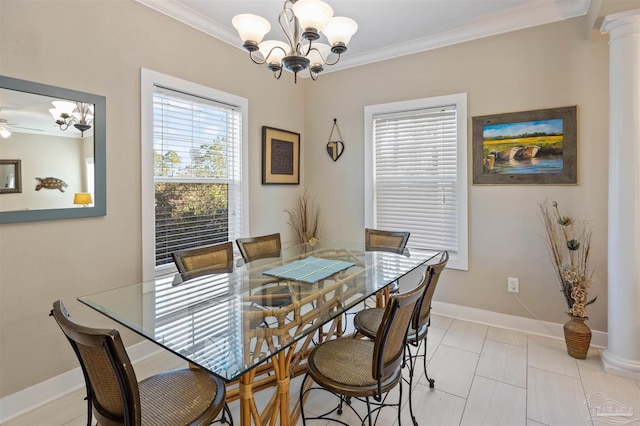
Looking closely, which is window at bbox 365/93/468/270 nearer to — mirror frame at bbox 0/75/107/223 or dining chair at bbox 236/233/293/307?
dining chair at bbox 236/233/293/307

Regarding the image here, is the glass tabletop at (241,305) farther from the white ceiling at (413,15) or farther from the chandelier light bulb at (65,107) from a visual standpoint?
the white ceiling at (413,15)

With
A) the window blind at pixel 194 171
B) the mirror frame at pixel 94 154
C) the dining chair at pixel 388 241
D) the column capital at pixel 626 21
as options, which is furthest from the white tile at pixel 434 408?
the column capital at pixel 626 21

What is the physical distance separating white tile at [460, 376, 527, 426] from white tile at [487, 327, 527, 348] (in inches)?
28.4

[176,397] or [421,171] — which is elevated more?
[421,171]

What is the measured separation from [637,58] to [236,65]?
128 inches

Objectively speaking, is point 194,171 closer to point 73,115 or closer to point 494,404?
point 73,115

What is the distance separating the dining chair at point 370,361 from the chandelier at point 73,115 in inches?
83.3

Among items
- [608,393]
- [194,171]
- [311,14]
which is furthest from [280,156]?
[608,393]

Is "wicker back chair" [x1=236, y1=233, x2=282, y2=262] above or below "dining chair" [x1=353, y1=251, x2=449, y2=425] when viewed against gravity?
above

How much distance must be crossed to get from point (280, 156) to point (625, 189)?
10.1 ft

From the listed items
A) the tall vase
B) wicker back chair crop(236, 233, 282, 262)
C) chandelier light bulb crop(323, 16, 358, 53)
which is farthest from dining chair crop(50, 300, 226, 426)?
the tall vase

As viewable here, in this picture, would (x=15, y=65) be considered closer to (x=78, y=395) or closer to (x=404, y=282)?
(x=78, y=395)

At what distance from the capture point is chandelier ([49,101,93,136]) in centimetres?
212

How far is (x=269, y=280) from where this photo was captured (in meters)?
2.17
